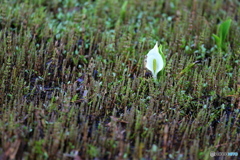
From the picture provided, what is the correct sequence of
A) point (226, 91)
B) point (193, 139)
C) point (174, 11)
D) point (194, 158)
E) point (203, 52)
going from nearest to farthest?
point (194, 158), point (193, 139), point (226, 91), point (203, 52), point (174, 11)

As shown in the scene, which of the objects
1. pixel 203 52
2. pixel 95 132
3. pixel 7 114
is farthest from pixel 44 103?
pixel 203 52

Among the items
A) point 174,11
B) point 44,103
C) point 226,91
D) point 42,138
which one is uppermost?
point 174,11

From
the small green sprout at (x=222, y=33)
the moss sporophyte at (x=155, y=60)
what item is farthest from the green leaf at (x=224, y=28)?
the moss sporophyte at (x=155, y=60)

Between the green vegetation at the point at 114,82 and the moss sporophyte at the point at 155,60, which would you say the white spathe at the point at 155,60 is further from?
the green vegetation at the point at 114,82

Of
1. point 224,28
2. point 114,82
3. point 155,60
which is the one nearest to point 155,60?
point 155,60

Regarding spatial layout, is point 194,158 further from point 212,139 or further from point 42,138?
point 42,138

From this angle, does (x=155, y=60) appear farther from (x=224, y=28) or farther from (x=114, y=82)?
(x=224, y=28)

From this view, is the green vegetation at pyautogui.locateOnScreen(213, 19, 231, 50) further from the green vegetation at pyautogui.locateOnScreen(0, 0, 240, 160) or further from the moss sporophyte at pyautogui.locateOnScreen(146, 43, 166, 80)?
the moss sporophyte at pyautogui.locateOnScreen(146, 43, 166, 80)

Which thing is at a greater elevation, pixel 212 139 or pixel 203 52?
pixel 203 52
